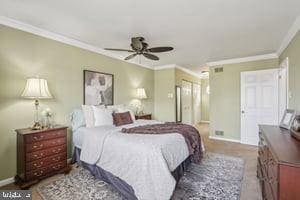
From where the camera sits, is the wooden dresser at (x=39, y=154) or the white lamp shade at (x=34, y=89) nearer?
the wooden dresser at (x=39, y=154)

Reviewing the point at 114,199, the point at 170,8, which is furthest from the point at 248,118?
the point at 114,199

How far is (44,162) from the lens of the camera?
260 centimetres

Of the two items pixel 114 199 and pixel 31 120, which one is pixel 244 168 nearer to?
pixel 114 199

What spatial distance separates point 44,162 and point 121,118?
1.51 m

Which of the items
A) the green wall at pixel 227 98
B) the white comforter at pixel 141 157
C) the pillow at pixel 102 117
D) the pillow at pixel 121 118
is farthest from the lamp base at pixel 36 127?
the green wall at pixel 227 98

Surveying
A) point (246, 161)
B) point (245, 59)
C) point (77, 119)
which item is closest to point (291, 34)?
point (245, 59)

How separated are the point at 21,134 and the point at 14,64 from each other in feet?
3.80

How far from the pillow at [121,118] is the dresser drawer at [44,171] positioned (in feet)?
3.84

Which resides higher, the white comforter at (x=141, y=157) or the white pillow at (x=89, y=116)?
the white pillow at (x=89, y=116)

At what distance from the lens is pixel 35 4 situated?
7.36 feet

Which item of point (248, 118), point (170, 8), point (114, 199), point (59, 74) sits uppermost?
point (170, 8)

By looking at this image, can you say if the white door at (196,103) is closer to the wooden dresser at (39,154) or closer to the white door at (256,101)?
the white door at (256,101)

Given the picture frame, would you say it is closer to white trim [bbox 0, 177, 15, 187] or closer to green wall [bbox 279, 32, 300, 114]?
green wall [bbox 279, 32, 300, 114]

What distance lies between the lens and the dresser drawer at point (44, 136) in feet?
7.95
